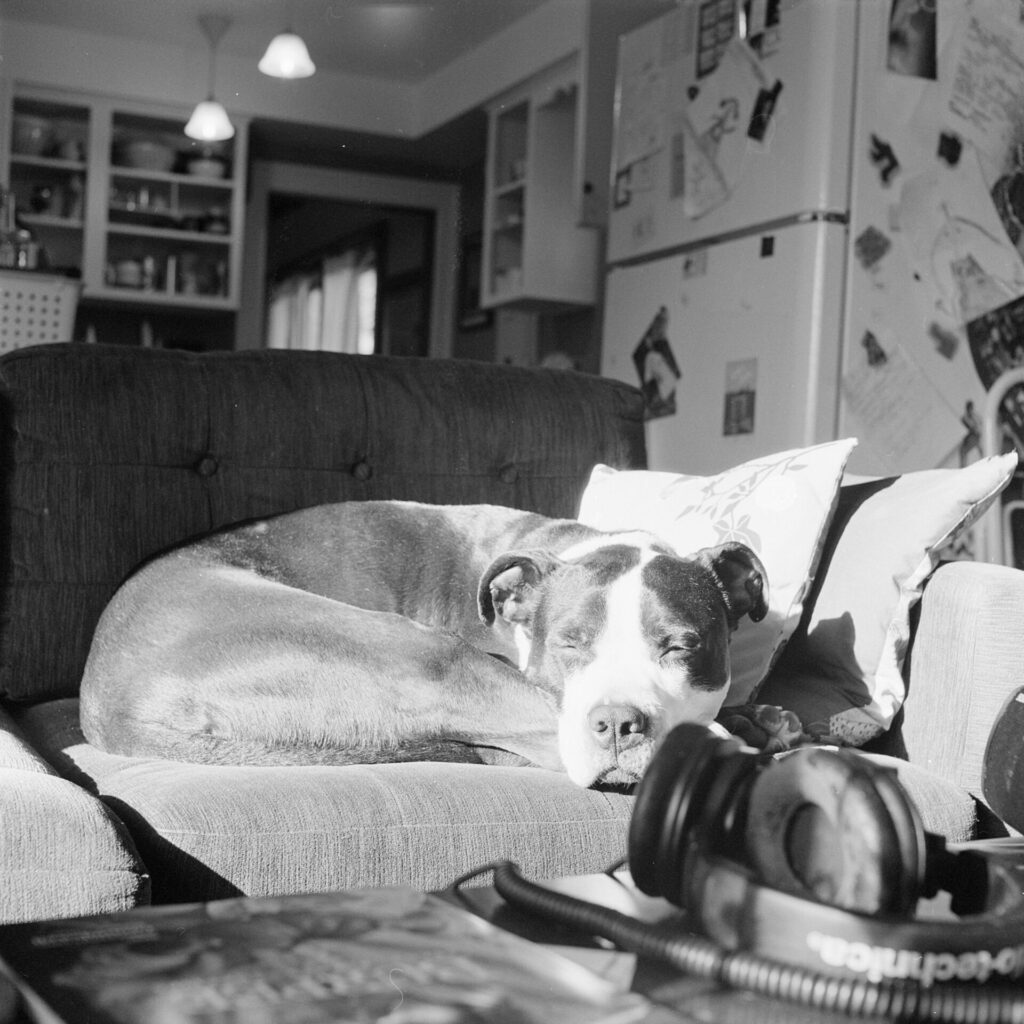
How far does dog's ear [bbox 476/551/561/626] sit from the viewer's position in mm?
1562

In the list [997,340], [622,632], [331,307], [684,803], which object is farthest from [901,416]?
[331,307]

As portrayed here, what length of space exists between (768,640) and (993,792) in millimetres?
531

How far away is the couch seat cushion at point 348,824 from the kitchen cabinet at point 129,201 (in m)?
5.67

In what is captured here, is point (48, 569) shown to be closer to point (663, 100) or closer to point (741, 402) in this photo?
point (741, 402)

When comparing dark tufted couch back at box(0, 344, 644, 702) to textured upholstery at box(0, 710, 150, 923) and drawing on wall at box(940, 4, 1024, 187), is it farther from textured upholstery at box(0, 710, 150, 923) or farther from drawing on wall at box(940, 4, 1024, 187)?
drawing on wall at box(940, 4, 1024, 187)

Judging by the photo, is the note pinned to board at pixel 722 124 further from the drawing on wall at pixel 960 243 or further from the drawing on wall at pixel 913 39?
the drawing on wall at pixel 960 243

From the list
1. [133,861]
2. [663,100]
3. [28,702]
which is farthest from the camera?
[663,100]

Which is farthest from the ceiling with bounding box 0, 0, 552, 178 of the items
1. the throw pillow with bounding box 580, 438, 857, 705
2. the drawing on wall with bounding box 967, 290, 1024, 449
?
the throw pillow with bounding box 580, 438, 857, 705

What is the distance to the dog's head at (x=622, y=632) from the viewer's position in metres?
1.38

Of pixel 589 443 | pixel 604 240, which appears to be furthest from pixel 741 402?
pixel 589 443

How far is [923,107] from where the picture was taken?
4.11m

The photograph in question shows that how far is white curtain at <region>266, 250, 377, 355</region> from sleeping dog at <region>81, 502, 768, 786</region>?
6476 millimetres

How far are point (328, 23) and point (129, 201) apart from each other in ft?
4.74

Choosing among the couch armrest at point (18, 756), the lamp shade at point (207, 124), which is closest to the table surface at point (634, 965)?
the couch armrest at point (18, 756)
